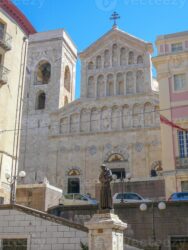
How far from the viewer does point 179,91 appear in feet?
82.2

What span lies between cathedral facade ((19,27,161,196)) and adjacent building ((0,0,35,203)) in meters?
11.5

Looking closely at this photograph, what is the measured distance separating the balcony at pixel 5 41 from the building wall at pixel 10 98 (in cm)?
26

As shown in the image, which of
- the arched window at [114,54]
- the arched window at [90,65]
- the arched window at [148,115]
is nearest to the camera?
the arched window at [148,115]

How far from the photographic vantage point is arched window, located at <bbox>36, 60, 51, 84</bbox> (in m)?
40.5

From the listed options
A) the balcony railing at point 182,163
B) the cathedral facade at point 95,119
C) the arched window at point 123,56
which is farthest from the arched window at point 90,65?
the balcony railing at point 182,163

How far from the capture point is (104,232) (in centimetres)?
1021

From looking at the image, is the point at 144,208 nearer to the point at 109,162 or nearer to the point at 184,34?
the point at 184,34

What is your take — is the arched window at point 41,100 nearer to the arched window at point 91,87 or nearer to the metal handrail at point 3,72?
the arched window at point 91,87

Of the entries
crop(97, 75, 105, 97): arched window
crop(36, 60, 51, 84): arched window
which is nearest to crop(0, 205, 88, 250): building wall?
crop(97, 75, 105, 97): arched window

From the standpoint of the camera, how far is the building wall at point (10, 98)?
71.5 ft

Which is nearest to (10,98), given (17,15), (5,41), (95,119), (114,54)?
(5,41)

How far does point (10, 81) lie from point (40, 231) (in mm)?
10728

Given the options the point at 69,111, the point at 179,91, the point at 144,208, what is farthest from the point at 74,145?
the point at 144,208

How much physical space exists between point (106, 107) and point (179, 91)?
10982mm
